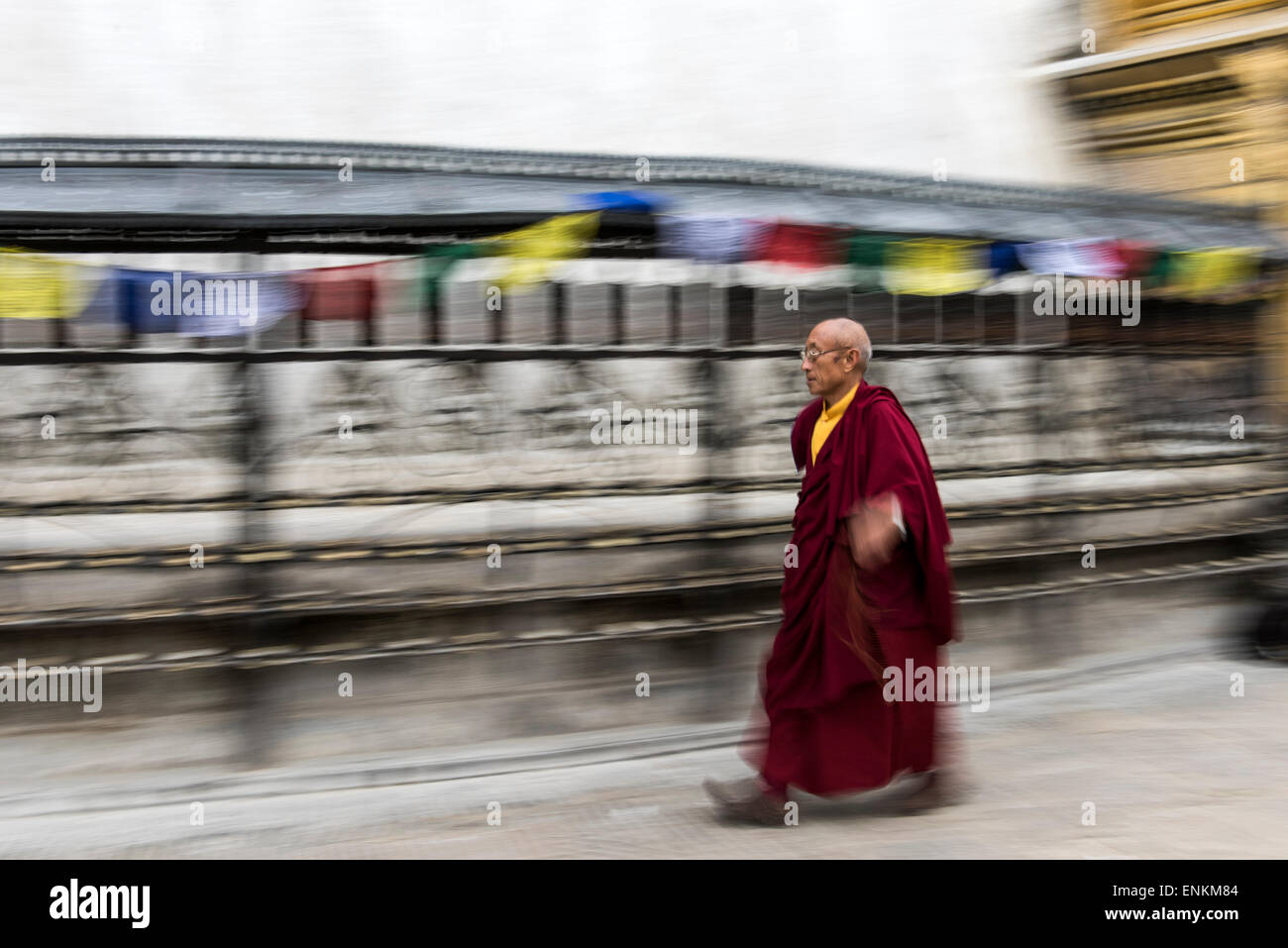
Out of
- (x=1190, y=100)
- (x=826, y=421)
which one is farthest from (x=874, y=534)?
(x=1190, y=100)

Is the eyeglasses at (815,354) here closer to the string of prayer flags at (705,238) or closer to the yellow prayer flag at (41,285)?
the string of prayer flags at (705,238)

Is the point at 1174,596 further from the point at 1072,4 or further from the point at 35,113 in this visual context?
the point at 35,113

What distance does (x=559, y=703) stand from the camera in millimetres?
4922

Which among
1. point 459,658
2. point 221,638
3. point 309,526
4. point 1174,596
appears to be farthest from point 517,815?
point 1174,596

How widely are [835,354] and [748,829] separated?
5.00 ft

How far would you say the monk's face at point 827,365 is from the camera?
374 cm

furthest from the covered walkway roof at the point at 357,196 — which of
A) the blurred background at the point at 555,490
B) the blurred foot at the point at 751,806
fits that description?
the blurred foot at the point at 751,806

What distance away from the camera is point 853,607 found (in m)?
3.70

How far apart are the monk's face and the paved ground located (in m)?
1.39

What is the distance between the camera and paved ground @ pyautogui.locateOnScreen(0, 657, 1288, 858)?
363cm

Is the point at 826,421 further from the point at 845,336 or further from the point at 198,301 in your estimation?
the point at 198,301

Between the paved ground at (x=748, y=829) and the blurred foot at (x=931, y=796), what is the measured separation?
0.12ft

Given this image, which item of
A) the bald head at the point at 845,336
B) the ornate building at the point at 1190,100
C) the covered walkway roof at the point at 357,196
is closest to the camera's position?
the bald head at the point at 845,336

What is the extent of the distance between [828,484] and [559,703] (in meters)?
1.73
